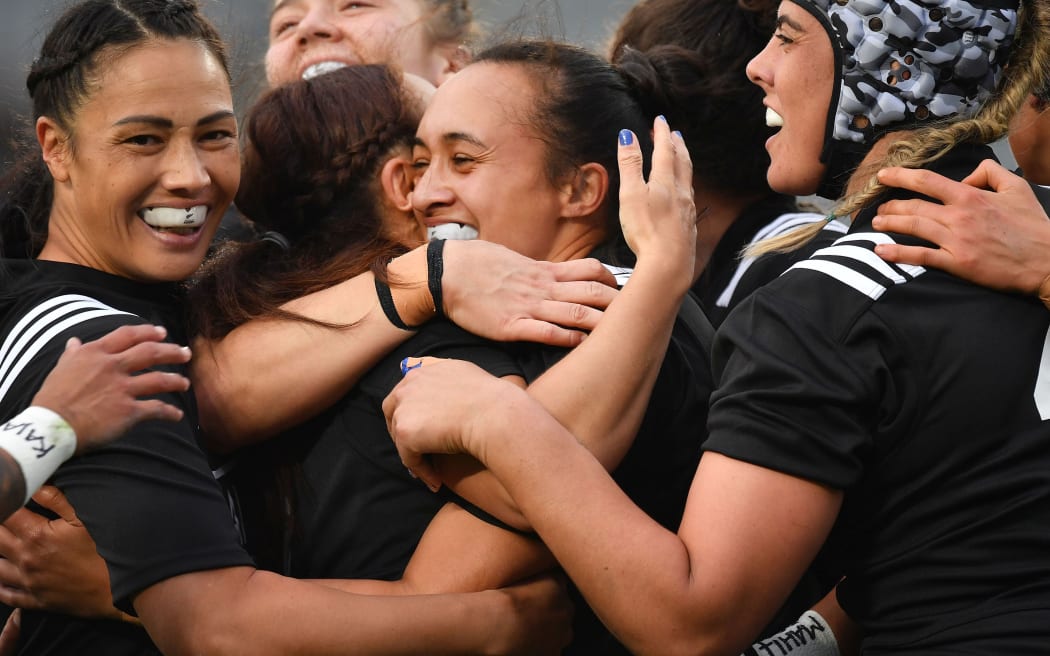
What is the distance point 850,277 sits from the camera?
2.13 meters

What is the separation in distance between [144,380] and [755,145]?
230 centimetres

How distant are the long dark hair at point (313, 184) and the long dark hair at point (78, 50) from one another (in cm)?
29

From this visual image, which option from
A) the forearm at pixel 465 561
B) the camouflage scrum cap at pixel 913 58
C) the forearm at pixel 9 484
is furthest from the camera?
the forearm at pixel 465 561

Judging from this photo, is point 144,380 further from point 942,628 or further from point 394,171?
point 942,628

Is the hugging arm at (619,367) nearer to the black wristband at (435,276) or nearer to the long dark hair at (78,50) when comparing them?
the black wristband at (435,276)

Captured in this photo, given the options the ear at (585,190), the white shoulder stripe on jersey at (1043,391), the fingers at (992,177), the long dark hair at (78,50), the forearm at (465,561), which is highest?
the long dark hair at (78,50)

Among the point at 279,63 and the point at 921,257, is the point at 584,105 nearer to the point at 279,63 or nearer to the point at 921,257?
the point at 921,257

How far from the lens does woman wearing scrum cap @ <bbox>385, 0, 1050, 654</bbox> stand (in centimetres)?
203

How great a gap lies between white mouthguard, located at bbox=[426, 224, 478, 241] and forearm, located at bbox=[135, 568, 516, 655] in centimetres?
97

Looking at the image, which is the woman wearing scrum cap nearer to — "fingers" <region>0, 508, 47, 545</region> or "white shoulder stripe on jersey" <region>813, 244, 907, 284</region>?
"white shoulder stripe on jersey" <region>813, 244, 907, 284</region>

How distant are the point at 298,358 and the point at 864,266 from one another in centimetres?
120

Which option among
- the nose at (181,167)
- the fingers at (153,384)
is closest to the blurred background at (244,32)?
the nose at (181,167)

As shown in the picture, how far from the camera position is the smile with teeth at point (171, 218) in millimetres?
2834

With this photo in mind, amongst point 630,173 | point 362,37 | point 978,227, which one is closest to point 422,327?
point 630,173
